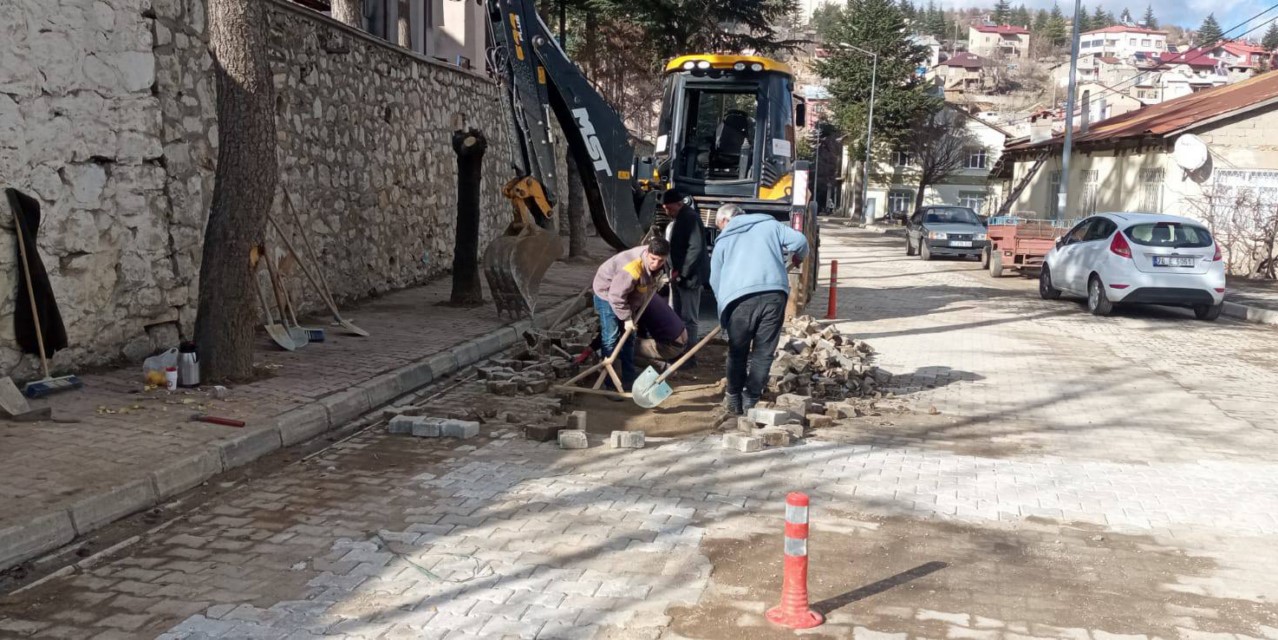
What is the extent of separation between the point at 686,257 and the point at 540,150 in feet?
7.44

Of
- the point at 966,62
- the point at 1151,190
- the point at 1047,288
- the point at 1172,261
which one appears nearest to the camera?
the point at 1172,261

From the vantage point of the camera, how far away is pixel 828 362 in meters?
9.55

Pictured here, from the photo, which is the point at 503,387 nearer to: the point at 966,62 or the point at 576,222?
the point at 576,222

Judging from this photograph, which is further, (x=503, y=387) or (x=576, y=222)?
(x=576, y=222)

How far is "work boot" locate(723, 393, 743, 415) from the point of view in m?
7.91

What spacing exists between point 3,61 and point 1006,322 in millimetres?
12864

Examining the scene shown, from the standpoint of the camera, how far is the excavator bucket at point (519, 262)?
11.4 meters

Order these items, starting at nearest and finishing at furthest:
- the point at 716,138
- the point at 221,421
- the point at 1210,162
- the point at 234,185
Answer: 1. the point at 221,421
2. the point at 234,185
3. the point at 716,138
4. the point at 1210,162

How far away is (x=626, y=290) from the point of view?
27.0ft

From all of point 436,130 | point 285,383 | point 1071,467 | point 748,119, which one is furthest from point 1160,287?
point 285,383

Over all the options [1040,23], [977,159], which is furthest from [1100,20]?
[977,159]

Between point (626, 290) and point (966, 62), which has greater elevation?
point (966, 62)

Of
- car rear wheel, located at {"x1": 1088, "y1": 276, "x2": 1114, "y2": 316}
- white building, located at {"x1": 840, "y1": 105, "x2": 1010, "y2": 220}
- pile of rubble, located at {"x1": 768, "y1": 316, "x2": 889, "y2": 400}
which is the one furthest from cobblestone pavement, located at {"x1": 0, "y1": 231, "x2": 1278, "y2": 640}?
white building, located at {"x1": 840, "y1": 105, "x2": 1010, "y2": 220}

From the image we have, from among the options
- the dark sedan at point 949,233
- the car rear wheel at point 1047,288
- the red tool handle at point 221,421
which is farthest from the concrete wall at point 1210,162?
the red tool handle at point 221,421
